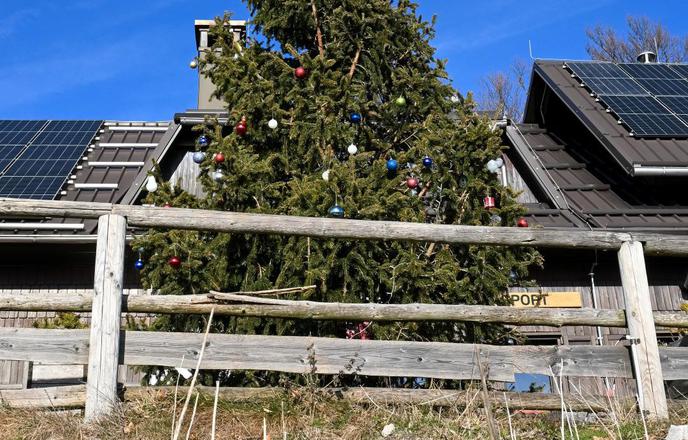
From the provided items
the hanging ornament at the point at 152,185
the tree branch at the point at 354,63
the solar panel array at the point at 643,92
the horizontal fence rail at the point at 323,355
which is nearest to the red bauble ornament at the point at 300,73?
the tree branch at the point at 354,63

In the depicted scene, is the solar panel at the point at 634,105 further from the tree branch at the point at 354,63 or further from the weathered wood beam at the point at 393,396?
the weathered wood beam at the point at 393,396

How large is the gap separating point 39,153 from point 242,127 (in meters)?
5.71

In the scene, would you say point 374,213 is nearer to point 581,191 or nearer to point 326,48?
point 326,48

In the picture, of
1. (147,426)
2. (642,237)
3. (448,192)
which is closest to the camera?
(147,426)

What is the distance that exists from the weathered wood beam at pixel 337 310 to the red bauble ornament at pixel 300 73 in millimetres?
2615

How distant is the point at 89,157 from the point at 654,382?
28.8 ft

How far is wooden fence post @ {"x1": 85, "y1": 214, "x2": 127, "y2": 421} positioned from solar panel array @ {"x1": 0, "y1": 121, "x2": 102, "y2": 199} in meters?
5.15

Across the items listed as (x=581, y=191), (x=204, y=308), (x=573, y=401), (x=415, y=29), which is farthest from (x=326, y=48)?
(x=581, y=191)

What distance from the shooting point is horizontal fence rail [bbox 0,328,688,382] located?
4273 millimetres

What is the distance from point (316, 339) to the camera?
14.6ft

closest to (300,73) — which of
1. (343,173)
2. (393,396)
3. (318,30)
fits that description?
(318,30)

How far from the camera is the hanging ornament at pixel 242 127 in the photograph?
6355 mm

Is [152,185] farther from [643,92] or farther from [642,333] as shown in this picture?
[643,92]

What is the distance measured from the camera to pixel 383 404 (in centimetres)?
438
